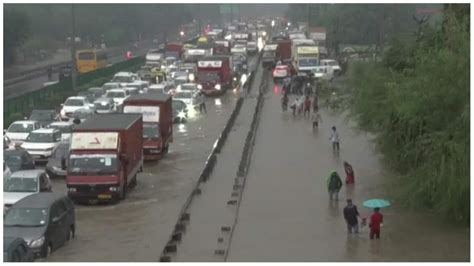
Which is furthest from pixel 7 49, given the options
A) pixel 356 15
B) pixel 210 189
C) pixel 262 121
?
pixel 210 189

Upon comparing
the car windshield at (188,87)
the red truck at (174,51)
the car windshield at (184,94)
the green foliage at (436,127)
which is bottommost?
the red truck at (174,51)

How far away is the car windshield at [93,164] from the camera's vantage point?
68.6ft

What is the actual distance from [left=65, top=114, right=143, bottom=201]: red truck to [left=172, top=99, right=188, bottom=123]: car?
615 inches

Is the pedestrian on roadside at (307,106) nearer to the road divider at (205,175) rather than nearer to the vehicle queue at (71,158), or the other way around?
the road divider at (205,175)

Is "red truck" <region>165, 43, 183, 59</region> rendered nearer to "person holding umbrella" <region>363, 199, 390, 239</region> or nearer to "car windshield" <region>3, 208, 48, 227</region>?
"car windshield" <region>3, 208, 48, 227</region>

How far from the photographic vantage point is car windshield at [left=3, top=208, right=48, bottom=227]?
16016 mm

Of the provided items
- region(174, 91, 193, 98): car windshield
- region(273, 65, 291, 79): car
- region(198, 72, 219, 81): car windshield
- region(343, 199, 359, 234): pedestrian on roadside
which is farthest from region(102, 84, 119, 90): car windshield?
region(343, 199, 359, 234): pedestrian on roadside

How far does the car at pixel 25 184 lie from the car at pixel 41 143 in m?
6.81

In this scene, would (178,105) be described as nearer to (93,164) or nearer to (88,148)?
(88,148)

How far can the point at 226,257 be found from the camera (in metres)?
15.4

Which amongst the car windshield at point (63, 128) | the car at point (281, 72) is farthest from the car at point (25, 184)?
the car at point (281, 72)

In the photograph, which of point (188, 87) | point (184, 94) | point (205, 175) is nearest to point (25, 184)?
point (205, 175)

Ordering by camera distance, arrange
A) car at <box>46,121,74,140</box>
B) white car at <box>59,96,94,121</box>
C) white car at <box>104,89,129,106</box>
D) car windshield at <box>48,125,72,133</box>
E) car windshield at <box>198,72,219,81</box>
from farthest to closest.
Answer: car windshield at <box>198,72,219,81</box> < white car at <box>104,89,129,106</box> < white car at <box>59,96,94,121</box> < car windshield at <box>48,125,72,133</box> < car at <box>46,121,74,140</box>

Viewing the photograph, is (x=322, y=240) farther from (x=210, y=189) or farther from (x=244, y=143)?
(x=244, y=143)
